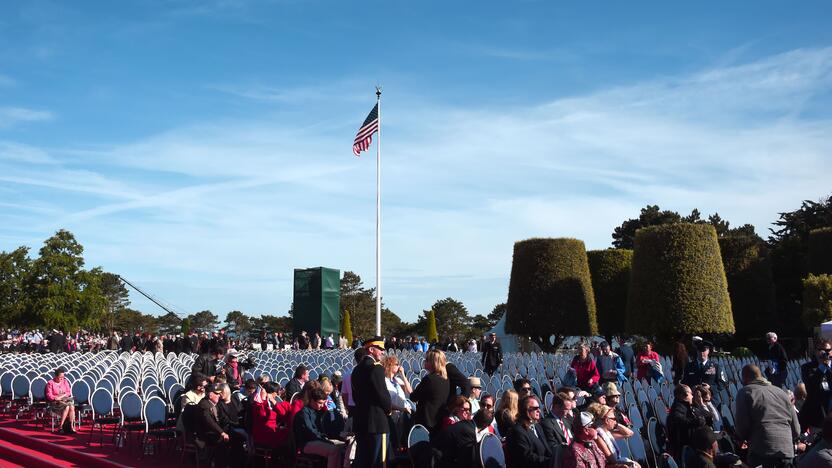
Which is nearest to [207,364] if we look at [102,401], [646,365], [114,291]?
[102,401]

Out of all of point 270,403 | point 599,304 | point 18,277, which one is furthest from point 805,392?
point 18,277

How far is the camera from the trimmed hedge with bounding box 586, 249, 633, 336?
39.2m

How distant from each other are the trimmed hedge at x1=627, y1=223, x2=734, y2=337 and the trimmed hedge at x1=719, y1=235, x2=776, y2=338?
5422 millimetres

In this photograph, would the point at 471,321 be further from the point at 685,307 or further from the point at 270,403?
the point at 270,403

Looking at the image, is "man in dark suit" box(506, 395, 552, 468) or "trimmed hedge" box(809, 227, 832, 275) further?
"trimmed hedge" box(809, 227, 832, 275)

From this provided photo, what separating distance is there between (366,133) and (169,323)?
7377cm

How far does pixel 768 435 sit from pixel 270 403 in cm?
539

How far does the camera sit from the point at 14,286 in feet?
173

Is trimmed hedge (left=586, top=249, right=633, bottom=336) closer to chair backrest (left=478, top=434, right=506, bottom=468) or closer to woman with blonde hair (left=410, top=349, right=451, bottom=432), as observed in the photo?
woman with blonde hair (left=410, top=349, right=451, bottom=432)

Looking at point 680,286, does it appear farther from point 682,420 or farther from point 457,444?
point 457,444

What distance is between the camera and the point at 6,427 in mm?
12914

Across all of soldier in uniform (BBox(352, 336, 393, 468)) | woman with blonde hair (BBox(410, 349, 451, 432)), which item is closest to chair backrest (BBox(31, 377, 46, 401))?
soldier in uniform (BBox(352, 336, 393, 468))

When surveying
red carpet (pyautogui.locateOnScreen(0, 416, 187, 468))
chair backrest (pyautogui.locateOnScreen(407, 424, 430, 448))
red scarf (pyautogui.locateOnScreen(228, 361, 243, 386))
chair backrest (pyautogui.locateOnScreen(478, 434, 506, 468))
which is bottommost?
red carpet (pyautogui.locateOnScreen(0, 416, 187, 468))

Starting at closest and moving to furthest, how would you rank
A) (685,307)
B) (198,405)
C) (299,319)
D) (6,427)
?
1. (198,405)
2. (6,427)
3. (685,307)
4. (299,319)
